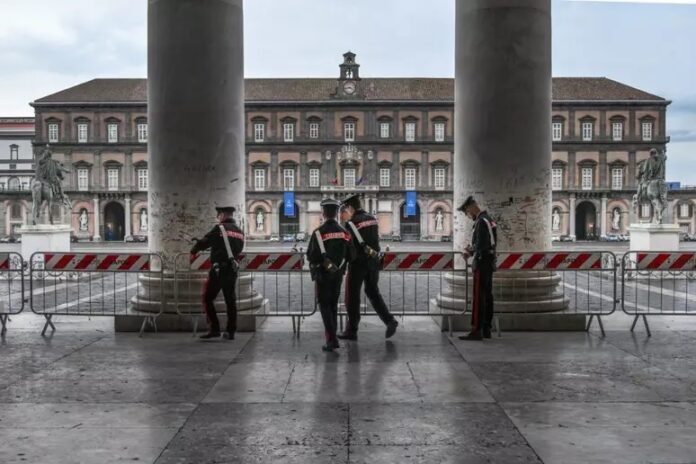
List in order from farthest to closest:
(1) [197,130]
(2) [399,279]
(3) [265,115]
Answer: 1. (3) [265,115]
2. (2) [399,279]
3. (1) [197,130]

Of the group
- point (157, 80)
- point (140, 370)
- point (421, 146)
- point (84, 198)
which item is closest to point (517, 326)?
point (140, 370)

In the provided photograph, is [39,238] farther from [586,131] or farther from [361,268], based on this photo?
[586,131]

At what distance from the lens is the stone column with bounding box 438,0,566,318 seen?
9.56 meters

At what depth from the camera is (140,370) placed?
720 centimetres

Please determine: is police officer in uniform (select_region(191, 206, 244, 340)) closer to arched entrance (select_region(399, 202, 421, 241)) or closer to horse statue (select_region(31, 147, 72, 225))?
horse statue (select_region(31, 147, 72, 225))

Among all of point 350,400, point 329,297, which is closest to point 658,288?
point 329,297

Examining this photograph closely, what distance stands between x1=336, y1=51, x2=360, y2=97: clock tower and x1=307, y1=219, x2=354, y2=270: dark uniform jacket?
68.9 metres

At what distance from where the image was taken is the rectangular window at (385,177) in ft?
251

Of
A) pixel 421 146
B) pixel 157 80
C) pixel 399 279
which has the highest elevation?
pixel 421 146

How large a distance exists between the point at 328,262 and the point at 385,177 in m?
68.6

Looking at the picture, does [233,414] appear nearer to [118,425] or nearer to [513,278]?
[118,425]

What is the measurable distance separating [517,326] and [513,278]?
2.07ft

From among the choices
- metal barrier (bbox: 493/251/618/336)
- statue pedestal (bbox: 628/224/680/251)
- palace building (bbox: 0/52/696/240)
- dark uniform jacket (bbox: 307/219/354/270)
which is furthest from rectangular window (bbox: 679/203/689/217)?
Result: dark uniform jacket (bbox: 307/219/354/270)

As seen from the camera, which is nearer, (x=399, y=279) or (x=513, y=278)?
(x=513, y=278)
